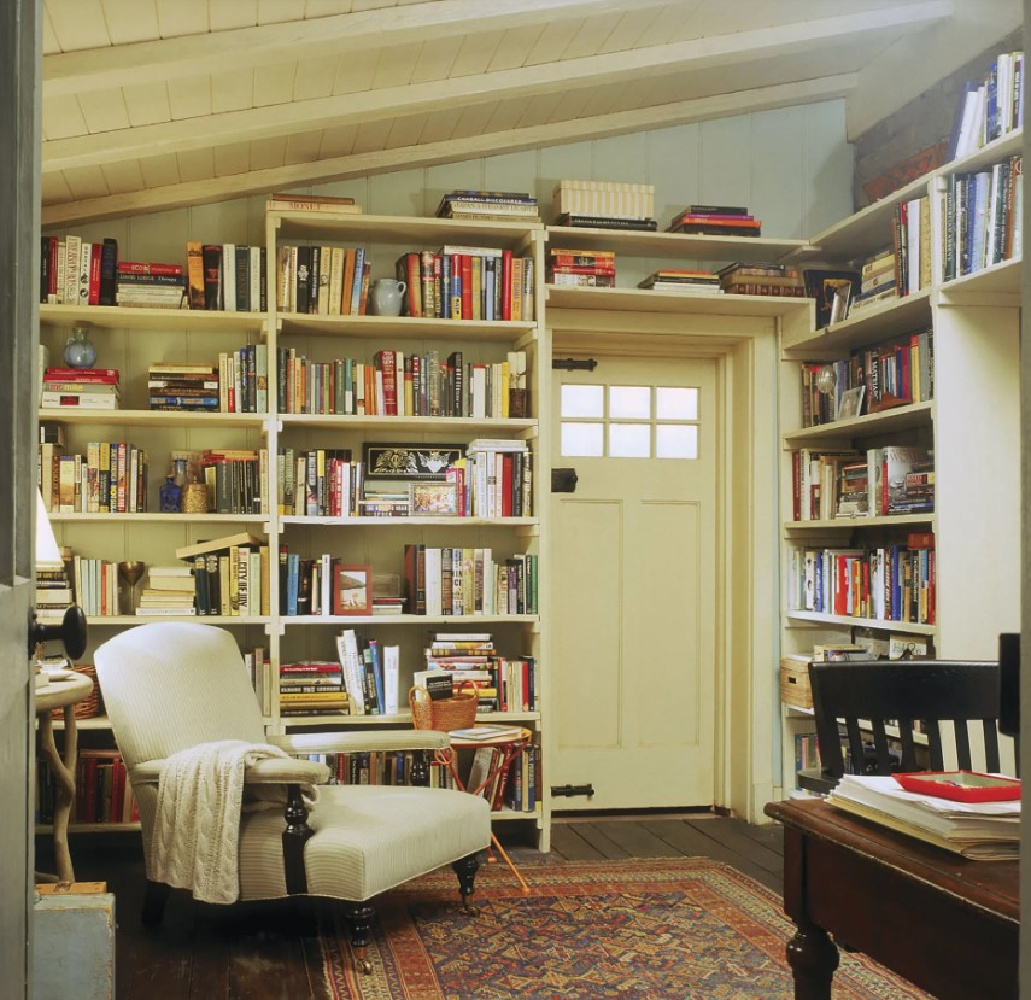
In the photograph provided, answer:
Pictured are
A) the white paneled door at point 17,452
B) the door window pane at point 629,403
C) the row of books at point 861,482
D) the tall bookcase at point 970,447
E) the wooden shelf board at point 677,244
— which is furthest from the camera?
the door window pane at point 629,403

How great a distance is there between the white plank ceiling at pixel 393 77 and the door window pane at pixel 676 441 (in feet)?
4.19

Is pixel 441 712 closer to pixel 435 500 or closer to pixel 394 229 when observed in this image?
pixel 435 500

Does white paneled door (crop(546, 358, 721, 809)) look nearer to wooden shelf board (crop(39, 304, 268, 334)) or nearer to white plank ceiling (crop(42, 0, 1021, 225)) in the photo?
white plank ceiling (crop(42, 0, 1021, 225))

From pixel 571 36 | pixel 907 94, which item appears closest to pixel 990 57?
pixel 907 94

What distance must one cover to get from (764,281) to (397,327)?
149 cm

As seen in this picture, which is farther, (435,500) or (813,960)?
(435,500)

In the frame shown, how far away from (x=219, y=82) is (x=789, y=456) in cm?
272

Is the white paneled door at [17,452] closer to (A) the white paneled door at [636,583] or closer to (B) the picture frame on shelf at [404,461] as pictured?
(B) the picture frame on shelf at [404,461]

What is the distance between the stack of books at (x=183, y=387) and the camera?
14.4 ft

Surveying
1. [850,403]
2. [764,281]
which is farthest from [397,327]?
[850,403]

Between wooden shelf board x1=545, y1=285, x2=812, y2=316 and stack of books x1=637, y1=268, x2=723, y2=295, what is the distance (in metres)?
0.03

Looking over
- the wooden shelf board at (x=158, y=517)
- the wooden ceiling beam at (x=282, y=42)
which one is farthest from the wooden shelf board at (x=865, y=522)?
the wooden shelf board at (x=158, y=517)

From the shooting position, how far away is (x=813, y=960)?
169 centimetres

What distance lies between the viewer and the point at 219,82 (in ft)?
11.8
